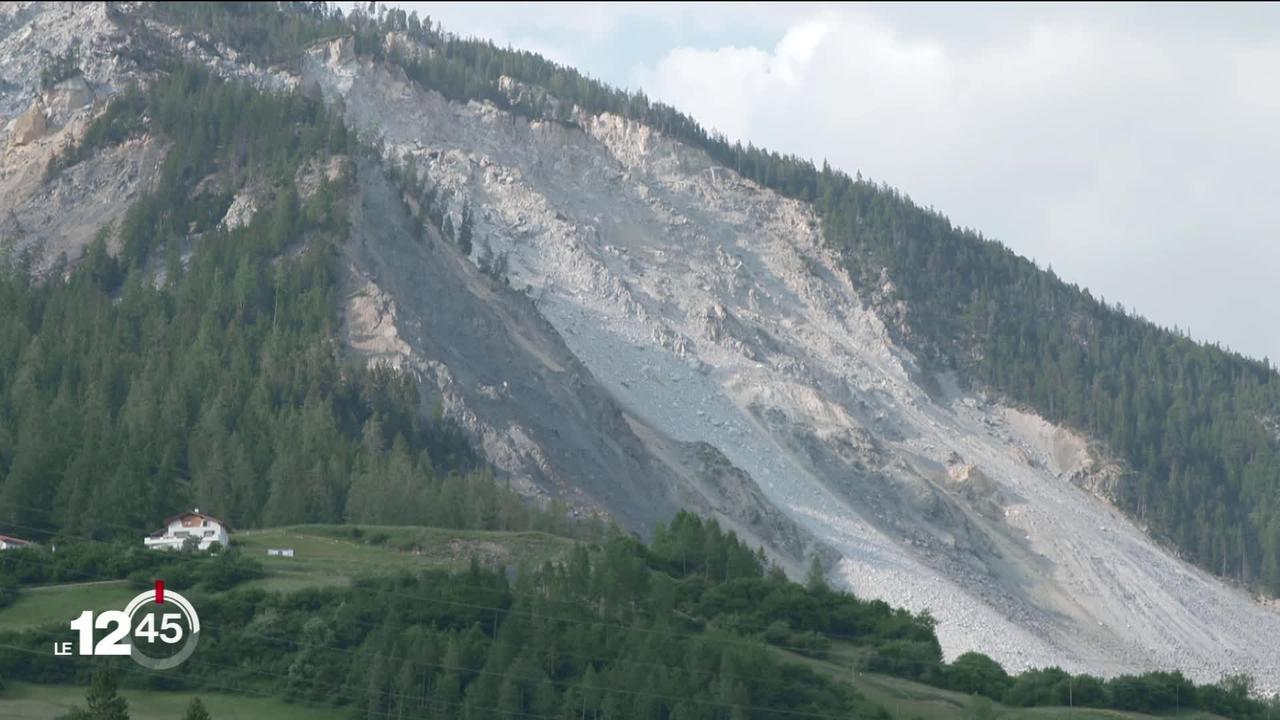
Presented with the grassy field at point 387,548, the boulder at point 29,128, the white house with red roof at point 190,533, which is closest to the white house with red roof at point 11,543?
the white house with red roof at point 190,533

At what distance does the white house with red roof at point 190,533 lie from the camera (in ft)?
280

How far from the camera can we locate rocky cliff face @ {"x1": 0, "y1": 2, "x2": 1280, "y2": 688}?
12938cm

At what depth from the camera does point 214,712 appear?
65000 millimetres

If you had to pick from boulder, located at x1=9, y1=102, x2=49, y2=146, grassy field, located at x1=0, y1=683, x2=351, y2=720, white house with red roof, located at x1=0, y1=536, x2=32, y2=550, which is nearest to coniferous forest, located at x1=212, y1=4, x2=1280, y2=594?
boulder, located at x1=9, y1=102, x2=49, y2=146

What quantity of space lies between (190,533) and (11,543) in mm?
7694

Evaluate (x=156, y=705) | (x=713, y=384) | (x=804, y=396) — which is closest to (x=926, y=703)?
(x=156, y=705)

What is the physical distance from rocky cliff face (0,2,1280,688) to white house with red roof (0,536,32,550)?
38172 millimetres

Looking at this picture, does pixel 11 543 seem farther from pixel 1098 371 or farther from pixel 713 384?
pixel 1098 371

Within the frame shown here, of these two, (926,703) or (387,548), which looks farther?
(387,548)

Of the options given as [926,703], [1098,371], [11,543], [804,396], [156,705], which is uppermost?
[1098,371]

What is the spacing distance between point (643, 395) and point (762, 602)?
6314 cm

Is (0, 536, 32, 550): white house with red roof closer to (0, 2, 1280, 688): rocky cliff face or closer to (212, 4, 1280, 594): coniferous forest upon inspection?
(0, 2, 1280, 688): rocky cliff face

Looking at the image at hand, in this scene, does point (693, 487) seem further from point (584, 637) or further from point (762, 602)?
point (584, 637)

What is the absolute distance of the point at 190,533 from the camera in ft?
285
